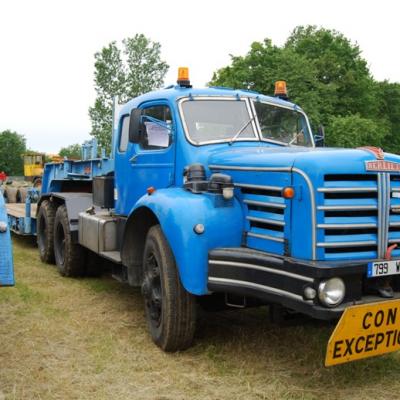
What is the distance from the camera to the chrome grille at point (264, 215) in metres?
3.67

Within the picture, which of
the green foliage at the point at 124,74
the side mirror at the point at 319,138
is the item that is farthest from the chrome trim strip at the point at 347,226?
the green foliage at the point at 124,74

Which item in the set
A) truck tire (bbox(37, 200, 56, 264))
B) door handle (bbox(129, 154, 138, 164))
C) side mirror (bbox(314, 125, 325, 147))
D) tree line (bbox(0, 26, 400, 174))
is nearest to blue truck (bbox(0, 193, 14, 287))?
door handle (bbox(129, 154, 138, 164))

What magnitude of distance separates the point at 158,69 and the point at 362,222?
42.1 m

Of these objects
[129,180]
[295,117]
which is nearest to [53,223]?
[129,180]

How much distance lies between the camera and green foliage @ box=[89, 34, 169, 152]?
137ft

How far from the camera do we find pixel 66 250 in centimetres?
719

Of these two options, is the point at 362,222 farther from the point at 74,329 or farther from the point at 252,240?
the point at 74,329

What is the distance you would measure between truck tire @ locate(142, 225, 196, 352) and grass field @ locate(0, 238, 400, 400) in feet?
0.46

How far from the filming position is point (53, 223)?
8039 mm

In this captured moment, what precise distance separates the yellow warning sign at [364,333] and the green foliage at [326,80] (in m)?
22.4

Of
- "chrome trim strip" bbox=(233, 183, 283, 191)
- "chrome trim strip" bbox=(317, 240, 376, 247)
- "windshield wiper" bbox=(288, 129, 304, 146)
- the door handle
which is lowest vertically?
"chrome trim strip" bbox=(317, 240, 376, 247)

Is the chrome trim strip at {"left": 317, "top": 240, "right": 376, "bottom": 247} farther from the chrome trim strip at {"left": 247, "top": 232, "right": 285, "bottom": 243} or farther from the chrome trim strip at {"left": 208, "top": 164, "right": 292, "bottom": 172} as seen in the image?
the chrome trim strip at {"left": 208, "top": 164, "right": 292, "bottom": 172}

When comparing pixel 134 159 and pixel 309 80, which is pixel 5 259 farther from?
pixel 309 80

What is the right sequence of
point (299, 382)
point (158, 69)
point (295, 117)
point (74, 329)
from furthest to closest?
point (158, 69), point (295, 117), point (74, 329), point (299, 382)
